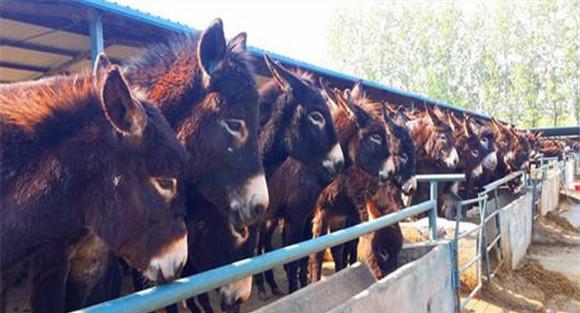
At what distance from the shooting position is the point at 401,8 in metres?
42.3

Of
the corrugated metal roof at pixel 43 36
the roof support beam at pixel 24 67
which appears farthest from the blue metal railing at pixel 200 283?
the roof support beam at pixel 24 67

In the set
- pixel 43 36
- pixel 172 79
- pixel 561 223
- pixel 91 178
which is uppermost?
pixel 43 36

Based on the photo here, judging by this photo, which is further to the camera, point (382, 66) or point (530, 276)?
point (382, 66)

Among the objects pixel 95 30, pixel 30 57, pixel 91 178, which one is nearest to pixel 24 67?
pixel 30 57

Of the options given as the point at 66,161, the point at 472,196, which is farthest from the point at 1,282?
Result: the point at 472,196

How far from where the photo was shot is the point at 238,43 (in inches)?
135

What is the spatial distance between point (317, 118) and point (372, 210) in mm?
1468

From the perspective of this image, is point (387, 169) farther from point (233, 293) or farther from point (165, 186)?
point (165, 186)

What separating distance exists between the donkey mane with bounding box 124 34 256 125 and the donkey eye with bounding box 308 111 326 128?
3.93 ft

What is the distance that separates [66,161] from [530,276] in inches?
276

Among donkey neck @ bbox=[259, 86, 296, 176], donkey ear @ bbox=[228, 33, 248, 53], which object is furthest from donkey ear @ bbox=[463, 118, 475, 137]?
donkey ear @ bbox=[228, 33, 248, 53]

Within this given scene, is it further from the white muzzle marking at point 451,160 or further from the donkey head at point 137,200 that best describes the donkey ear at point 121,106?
the white muzzle marking at point 451,160

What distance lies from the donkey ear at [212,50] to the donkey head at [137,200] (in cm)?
93

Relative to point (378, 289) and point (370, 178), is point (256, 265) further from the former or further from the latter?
point (370, 178)
